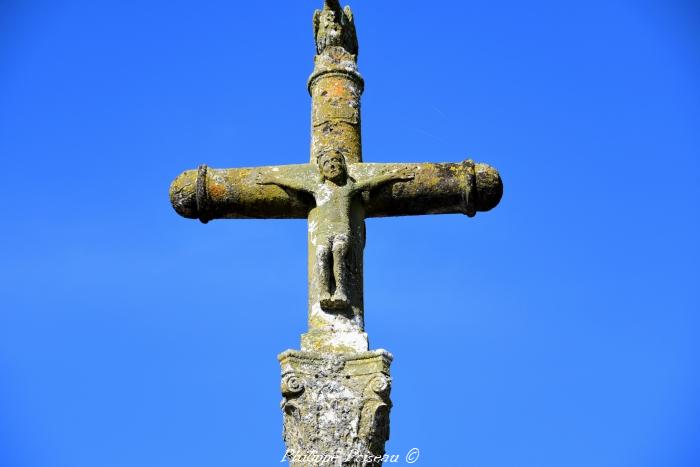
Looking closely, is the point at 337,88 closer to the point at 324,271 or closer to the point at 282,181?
the point at 282,181

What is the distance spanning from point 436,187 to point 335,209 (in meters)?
0.91

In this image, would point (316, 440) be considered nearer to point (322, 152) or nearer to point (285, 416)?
point (285, 416)

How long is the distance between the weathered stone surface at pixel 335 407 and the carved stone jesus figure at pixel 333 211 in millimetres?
638

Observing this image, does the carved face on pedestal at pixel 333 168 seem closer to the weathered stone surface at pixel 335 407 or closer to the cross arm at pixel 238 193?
the cross arm at pixel 238 193

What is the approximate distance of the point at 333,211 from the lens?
8953mm

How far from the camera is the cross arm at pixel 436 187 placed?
9312mm

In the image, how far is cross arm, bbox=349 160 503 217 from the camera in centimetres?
931

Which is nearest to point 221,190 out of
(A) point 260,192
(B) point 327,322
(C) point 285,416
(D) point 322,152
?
(A) point 260,192

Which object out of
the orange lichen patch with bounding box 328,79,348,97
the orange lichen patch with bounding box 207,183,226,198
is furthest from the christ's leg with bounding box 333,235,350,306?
the orange lichen patch with bounding box 328,79,348,97

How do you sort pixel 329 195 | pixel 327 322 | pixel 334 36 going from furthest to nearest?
pixel 334 36
pixel 329 195
pixel 327 322

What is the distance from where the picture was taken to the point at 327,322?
333 inches

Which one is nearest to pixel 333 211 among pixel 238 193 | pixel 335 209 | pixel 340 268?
pixel 335 209

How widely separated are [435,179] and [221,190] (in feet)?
5.69

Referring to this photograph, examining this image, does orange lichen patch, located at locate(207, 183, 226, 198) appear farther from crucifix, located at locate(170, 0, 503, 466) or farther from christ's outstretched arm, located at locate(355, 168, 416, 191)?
christ's outstretched arm, located at locate(355, 168, 416, 191)
